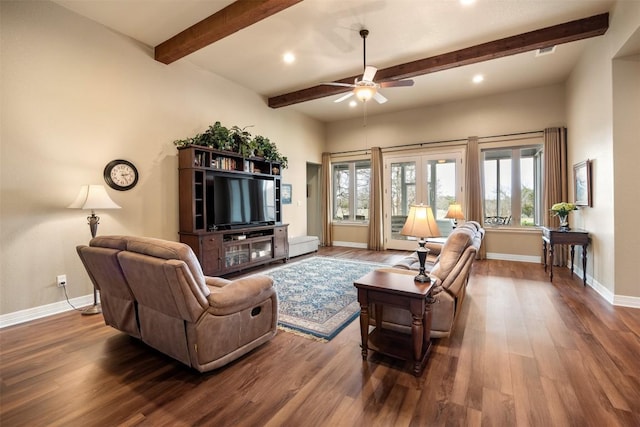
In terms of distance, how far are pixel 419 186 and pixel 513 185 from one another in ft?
6.31

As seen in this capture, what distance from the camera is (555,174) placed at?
18.0 ft

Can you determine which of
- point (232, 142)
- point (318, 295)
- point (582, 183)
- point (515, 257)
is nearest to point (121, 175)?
point (232, 142)

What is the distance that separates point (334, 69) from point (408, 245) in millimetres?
4454

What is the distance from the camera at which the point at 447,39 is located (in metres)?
4.07

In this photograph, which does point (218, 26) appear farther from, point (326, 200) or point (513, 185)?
point (513, 185)

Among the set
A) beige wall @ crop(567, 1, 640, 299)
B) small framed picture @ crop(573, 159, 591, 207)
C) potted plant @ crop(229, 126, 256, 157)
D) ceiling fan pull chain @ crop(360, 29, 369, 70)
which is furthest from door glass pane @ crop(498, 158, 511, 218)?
potted plant @ crop(229, 126, 256, 157)

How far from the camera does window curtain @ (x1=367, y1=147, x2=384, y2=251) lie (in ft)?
24.3

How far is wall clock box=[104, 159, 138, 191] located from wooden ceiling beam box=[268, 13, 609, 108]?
151 inches

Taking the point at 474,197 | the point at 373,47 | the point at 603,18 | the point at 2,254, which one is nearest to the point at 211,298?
the point at 2,254

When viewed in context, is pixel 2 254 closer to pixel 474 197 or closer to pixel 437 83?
pixel 437 83

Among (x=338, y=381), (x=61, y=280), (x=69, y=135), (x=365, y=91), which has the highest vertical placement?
(x=365, y=91)

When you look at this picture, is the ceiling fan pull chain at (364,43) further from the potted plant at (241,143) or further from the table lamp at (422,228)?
the table lamp at (422,228)

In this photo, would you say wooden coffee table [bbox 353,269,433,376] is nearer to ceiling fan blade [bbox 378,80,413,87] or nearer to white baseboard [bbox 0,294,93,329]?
ceiling fan blade [bbox 378,80,413,87]

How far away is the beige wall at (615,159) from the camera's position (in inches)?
133
